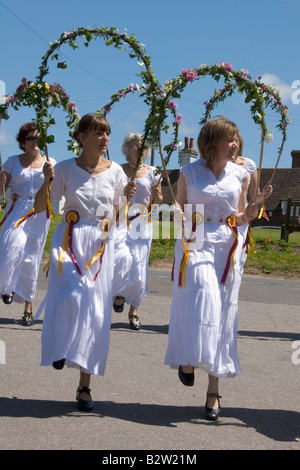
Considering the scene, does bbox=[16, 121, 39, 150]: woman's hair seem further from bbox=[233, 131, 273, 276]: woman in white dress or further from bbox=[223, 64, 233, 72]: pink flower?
bbox=[223, 64, 233, 72]: pink flower

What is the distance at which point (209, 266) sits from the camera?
6113mm

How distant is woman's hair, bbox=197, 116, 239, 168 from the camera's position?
20.3ft

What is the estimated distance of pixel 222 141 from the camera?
6.20 m

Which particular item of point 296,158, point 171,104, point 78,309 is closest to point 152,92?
point 171,104

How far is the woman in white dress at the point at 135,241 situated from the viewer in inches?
389

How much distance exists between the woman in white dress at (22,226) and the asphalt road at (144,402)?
18.2 inches

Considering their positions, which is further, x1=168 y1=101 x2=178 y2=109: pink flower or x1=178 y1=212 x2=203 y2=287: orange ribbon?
x1=168 y1=101 x2=178 y2=109: pink flower

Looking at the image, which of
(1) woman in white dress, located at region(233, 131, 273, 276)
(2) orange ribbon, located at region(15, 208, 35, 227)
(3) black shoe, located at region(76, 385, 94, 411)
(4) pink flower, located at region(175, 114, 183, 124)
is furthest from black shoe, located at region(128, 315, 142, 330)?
(3) black shoe, located at region(76, 385, 94, 411)

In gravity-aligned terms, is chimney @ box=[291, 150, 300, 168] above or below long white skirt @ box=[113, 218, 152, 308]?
above

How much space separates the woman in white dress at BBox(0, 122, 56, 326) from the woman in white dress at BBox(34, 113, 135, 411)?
133 inches

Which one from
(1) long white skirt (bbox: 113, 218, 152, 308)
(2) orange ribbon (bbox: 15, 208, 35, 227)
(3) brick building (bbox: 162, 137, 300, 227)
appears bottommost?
(1) long white skirt (bbox: 113, 218, 152, 308)

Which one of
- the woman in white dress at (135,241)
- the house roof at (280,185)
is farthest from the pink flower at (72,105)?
the house roof at (280,185)

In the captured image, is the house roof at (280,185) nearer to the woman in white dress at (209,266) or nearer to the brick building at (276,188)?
the brick building at (276,188)

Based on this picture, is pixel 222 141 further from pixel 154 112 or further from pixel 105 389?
pixel 105 389
